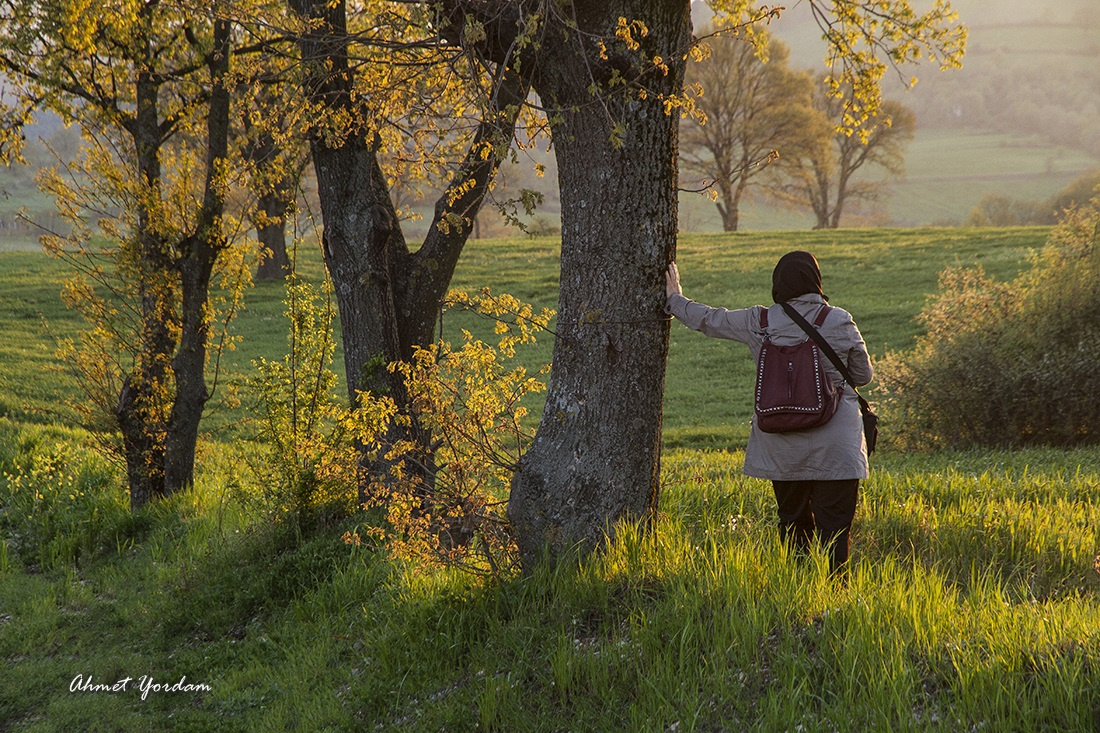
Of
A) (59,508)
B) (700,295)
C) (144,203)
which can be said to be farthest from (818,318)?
(700,295)

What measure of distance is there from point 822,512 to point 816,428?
1.84 feet

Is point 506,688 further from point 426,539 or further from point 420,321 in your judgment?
point 420,321

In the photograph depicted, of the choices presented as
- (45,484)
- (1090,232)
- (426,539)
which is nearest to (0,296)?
(45,484)

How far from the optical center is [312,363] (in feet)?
24.5

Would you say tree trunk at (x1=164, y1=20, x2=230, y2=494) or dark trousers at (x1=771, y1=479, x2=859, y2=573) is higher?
tree trunk at (x1=164, y1=20, x2=230, y2=494)

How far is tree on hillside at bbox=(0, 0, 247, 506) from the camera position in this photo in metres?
8.76

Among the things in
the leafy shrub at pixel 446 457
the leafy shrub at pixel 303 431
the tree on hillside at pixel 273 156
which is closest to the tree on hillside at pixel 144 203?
the tree on hillside at pixel 273 156

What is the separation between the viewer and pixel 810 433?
16.4 feet

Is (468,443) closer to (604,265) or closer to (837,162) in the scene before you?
(604,265)

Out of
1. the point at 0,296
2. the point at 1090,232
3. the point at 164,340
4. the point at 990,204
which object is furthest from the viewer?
the point at 990,204

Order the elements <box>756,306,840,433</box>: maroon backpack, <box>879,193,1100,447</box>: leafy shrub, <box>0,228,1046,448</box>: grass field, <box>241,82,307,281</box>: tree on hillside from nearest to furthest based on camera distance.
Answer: <box>756,306,840,433</box>: maroon backpack < <box>241,82,307,281</box>: tree on hillside < <box>879,193,1100,447</box>: leafy shrub < <box>0,228,1046,448</box>: grass field

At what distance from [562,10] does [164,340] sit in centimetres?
632

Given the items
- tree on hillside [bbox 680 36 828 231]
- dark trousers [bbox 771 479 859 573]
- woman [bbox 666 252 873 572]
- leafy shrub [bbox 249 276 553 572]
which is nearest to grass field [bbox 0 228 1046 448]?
tree on hillside [bbox 680 36 828 231]

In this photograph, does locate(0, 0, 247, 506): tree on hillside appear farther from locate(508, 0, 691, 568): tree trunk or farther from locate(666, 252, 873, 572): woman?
locate(666, 252, 873, 572): woman
